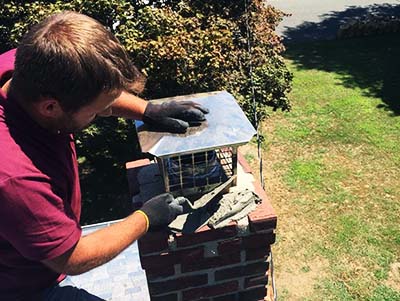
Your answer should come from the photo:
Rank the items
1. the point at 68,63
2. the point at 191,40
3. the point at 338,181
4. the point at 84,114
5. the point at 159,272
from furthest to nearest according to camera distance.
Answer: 1. the point at 338,181
2. the point at 191,40
3. the point at 159,272
4. the point at 84,114
5. the point at 68,63

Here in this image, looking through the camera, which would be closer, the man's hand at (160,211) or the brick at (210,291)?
the man's hand at (160,211)

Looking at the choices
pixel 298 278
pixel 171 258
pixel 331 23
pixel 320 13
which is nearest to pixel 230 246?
pixel 171 258

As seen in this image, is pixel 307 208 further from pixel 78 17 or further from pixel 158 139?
pixel 78 17

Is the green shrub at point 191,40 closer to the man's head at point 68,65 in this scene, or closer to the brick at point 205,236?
the brick at point 205,236

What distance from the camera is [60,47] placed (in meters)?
1.57

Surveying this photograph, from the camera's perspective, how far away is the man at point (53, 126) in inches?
62.6

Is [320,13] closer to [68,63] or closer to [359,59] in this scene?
[359,59]

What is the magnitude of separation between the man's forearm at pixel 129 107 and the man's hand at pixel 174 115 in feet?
0.17

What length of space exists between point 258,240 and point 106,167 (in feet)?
11.4

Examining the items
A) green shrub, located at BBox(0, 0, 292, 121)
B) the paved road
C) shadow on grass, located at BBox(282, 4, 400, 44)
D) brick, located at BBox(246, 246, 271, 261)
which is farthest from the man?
the paved road

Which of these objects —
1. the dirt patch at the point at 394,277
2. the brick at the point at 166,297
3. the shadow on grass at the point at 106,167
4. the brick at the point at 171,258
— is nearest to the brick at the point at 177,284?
the brick at the point at 166,297

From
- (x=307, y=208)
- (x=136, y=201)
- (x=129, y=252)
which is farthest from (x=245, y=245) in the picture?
(x=307, y=208)

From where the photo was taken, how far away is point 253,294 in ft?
9.00

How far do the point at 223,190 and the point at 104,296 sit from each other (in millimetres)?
1333
